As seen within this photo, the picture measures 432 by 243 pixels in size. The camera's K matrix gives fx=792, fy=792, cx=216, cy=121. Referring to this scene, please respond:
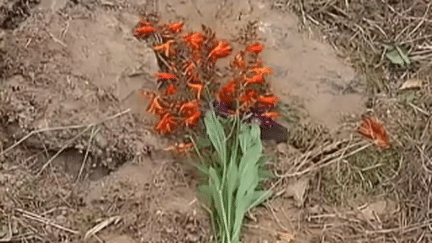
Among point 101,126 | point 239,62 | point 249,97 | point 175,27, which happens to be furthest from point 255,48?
point 101,126

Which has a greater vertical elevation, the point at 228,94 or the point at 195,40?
the point at 195,40

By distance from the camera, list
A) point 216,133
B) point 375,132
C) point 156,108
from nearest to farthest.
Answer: point 216,133 → point 156,108 → point 375,132

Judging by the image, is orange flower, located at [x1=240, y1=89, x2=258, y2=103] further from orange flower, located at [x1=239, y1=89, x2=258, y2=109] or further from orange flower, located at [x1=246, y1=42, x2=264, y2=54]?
orange flower, located at [x1=246, y1=42, x2=264, y2=54]

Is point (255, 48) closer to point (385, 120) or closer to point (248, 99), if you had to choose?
point (248, 99)

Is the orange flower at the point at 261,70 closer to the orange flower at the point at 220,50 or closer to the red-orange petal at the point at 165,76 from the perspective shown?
the orange flower at the point at 220,50

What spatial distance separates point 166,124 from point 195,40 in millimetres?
349

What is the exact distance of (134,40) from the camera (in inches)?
120

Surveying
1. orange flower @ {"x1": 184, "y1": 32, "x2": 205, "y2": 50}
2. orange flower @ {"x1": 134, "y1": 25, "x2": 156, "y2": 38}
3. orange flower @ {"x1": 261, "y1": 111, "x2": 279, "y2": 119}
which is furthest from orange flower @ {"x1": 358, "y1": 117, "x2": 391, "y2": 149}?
orange flower @ {"x1": 134, "y1": 25, "x2": 156, "y2": 38}

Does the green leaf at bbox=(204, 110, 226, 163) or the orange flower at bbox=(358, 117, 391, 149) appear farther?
the orange flower at bbox=(358, 117, 391, 149)

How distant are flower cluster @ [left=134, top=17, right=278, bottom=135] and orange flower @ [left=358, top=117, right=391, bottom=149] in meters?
0.36

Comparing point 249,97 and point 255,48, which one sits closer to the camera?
point 249,97

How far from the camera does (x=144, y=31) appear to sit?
3074 millimetres

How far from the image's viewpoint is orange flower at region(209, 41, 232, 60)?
3.01 meters

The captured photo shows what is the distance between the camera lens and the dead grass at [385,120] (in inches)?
114
